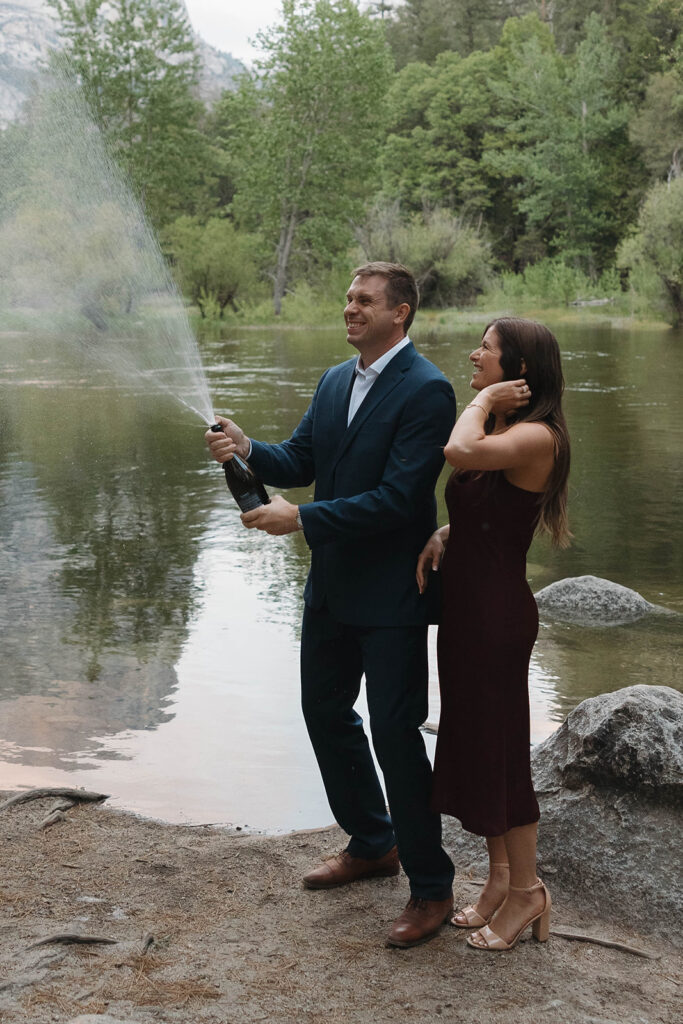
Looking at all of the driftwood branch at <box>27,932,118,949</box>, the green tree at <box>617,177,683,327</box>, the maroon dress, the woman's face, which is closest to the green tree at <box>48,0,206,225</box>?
the green tree at <box>617,177,683,327</box>

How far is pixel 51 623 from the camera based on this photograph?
8055 millimetres

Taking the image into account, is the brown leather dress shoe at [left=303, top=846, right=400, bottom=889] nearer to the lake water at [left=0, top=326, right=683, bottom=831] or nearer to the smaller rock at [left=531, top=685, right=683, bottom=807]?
the smaller rock at [left=531, top=685, right=683, bottom=807]

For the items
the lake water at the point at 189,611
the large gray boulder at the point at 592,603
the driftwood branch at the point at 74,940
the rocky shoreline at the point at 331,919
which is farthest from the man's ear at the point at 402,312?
the large gray boulder at the point at 592,603

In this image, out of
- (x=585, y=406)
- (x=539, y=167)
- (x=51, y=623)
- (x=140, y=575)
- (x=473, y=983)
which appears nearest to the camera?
(x=473, y=983)

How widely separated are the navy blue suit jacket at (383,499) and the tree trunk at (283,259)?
49.6 m

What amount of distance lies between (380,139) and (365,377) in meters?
60.6

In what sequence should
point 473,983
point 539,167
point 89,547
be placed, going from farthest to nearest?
point 539,167 → point 89,547 → point 473,983

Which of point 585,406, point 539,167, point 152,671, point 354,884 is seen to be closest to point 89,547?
point 152,671

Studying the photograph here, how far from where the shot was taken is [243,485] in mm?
3736

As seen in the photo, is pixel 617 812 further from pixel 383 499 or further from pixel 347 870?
pixel 383 499

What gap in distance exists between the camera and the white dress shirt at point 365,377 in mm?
3646

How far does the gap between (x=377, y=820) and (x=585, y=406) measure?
16005mm

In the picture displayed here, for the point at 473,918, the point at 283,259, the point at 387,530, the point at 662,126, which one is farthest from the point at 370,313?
the point at 662,126

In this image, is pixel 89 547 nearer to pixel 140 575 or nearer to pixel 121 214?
pixel 140 575
